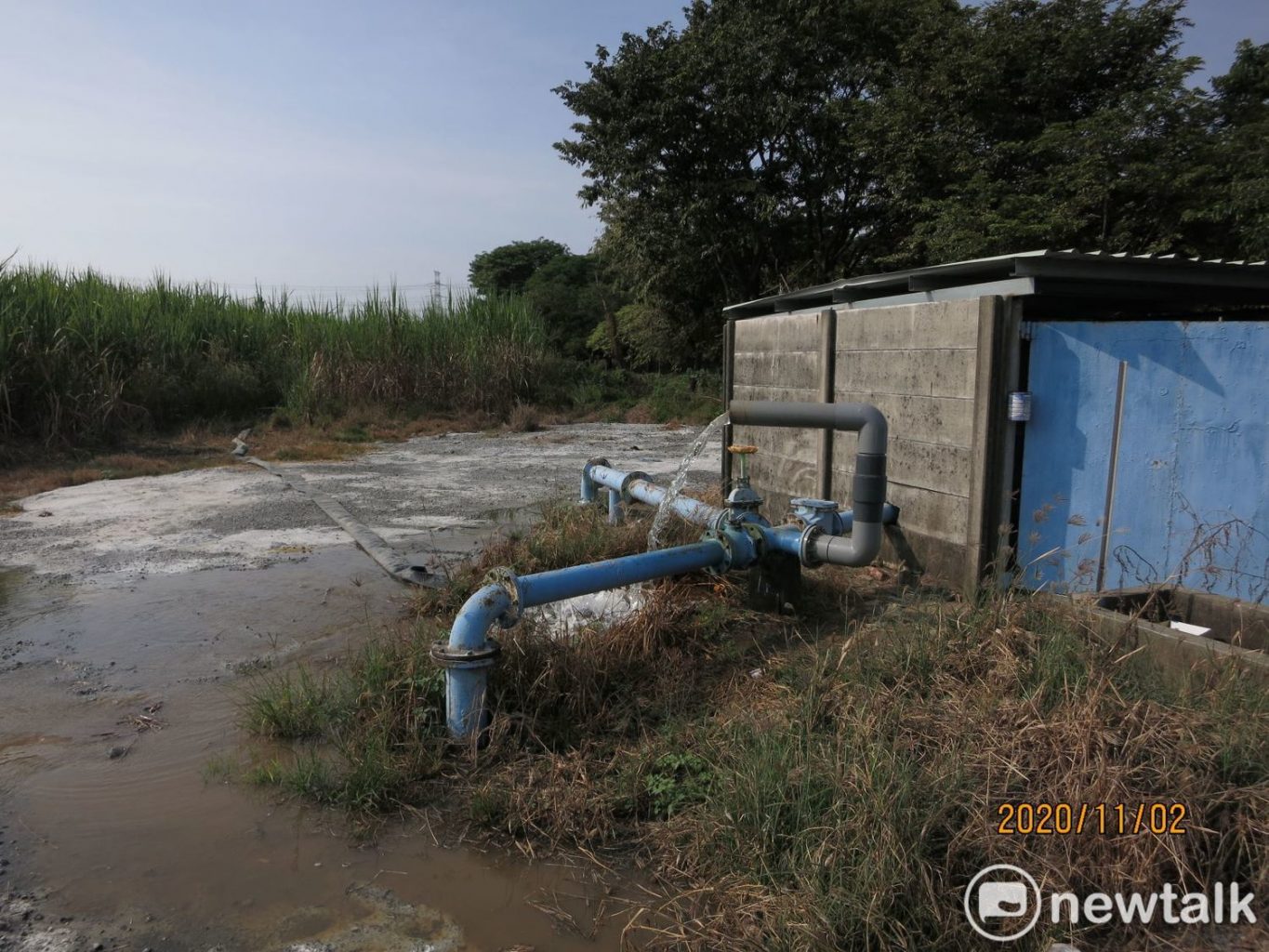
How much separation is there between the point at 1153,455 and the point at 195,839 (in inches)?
175

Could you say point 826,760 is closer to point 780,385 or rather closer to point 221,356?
point 780,385

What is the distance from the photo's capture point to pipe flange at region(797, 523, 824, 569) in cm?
410

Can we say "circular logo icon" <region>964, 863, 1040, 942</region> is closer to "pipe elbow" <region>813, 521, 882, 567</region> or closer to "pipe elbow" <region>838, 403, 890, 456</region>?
"pipe elbow" <region>813, 521, 882, 567</region>

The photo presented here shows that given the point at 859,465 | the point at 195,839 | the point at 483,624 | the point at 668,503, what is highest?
the point at 859,465

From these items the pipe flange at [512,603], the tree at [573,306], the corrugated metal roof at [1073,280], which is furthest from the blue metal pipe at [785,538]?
the tree at [573,306]

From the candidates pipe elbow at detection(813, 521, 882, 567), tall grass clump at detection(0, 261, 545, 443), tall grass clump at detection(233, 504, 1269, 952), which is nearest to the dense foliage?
tall grass clump at detection(0, 261, 545, 443)

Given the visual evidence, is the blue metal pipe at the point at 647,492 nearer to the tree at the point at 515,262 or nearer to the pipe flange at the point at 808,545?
the pipe flange at the point at 808,545

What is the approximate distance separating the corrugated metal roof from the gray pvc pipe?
1.31 m

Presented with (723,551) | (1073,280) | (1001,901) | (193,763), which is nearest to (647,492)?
(723,551)

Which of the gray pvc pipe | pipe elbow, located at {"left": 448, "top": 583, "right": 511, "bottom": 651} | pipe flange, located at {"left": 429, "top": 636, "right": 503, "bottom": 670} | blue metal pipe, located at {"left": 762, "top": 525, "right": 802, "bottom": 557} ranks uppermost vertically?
the gray pvc pipe

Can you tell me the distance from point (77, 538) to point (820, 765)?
7.20 meters

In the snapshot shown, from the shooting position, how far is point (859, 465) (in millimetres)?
3816

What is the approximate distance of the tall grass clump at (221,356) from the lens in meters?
12.7

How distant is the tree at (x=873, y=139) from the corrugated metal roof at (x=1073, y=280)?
23.6 feet
